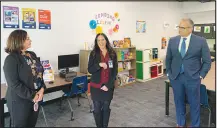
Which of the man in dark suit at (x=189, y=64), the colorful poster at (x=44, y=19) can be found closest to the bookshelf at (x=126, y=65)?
the colorful poster at (x=44, y=19)

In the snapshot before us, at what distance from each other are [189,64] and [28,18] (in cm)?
309

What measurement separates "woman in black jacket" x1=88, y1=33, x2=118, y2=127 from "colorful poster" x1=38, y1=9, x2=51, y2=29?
1.92 meters

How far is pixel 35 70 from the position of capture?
2.07 meters

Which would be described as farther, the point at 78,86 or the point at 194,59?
the point at 78,86

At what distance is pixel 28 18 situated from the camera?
3.73 metres

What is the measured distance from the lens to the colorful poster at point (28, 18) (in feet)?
12.1

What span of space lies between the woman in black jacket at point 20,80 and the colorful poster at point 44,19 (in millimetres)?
2088

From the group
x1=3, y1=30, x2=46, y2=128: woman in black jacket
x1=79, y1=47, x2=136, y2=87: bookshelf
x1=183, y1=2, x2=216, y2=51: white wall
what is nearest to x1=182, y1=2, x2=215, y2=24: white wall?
A: x1=183, y1=2, x2=216, y2=51: white wall

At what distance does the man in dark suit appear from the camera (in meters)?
2.42

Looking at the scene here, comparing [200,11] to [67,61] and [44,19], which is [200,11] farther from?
[44,19]

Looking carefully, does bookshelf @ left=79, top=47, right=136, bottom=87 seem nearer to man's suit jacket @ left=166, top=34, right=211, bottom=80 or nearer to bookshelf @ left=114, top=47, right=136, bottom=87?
bookshelf @ left=114, top=47, right=136, bottom=87

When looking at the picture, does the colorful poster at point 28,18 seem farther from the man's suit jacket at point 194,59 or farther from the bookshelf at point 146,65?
the bookshelf at point 146,65

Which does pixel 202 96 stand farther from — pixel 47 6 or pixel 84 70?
pixel 47 6

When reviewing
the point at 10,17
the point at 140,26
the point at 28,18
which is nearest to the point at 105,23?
the point at 140,26
